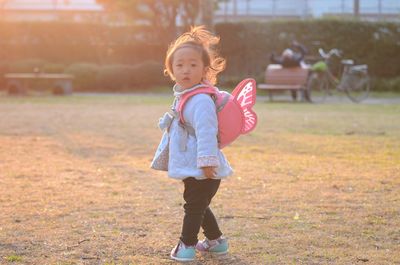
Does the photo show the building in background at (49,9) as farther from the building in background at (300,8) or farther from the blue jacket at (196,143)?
the blue jacket at (196,143)

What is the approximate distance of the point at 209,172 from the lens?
3330 mm

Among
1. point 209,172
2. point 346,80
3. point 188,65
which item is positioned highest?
point 188,65

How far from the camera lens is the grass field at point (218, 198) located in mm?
3602

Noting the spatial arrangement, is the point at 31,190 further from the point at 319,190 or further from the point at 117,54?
the point at 117,54

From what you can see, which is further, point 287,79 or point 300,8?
point 300,8

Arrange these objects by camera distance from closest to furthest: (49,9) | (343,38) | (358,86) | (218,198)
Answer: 1. (218,198)
2. (358,86)
3. (343,38)
4. (49,9)

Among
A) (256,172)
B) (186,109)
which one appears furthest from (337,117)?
(186,109)

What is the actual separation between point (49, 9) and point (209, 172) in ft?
104

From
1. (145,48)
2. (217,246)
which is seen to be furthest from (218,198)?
(145,48)

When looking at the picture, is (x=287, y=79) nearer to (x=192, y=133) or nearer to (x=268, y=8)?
(x=192, y=133)

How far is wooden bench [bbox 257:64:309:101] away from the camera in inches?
669

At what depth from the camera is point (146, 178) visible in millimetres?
5926

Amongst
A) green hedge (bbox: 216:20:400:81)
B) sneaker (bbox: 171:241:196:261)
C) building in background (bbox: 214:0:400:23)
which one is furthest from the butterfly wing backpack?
building in background (bbox: 214:0:400:23)

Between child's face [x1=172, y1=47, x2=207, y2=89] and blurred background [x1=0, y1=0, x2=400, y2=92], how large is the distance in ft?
56.9
